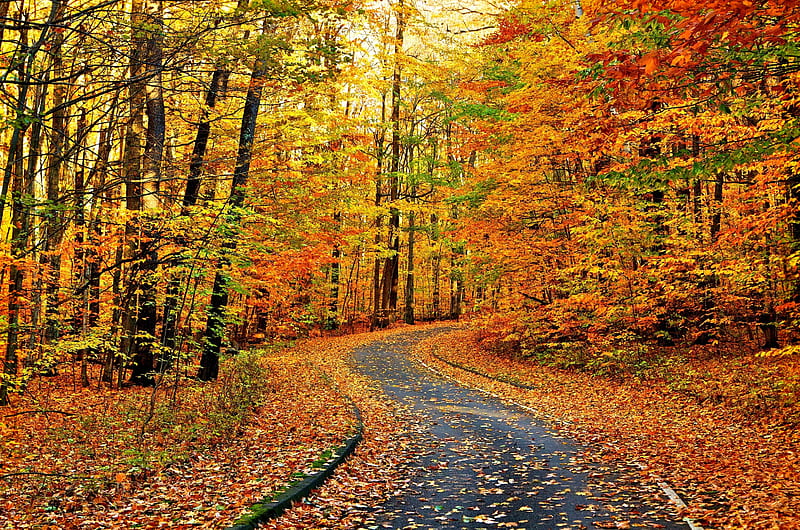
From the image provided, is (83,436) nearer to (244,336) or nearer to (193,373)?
(193,373)

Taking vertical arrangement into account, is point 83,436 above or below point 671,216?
below

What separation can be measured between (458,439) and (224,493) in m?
4.75

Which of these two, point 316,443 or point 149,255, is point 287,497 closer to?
point 316,443

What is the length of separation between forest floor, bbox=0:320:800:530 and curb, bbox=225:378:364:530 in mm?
112

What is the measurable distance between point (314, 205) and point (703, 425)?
1553 centimetres

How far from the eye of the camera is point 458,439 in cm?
1053

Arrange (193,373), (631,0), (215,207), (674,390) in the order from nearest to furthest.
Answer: (631,0)
(215,207)
(674,390)
(193,373)

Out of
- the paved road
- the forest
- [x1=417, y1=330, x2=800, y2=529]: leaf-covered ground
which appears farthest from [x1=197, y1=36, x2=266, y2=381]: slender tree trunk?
[x1=417, y1=330, x2=800, y2=529]: leaf-covered ground

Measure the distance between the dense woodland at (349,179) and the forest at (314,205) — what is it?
0.35 feet

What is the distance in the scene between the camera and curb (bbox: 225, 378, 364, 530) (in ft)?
18.8

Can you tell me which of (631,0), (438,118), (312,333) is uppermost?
(438,118)

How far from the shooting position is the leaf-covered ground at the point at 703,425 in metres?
6.73

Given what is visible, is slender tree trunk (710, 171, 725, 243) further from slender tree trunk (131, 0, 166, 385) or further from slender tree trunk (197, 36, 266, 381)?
slender tree trunk (131, 0, 166, 385)

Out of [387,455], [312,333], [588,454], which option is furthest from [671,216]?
[312,333]
